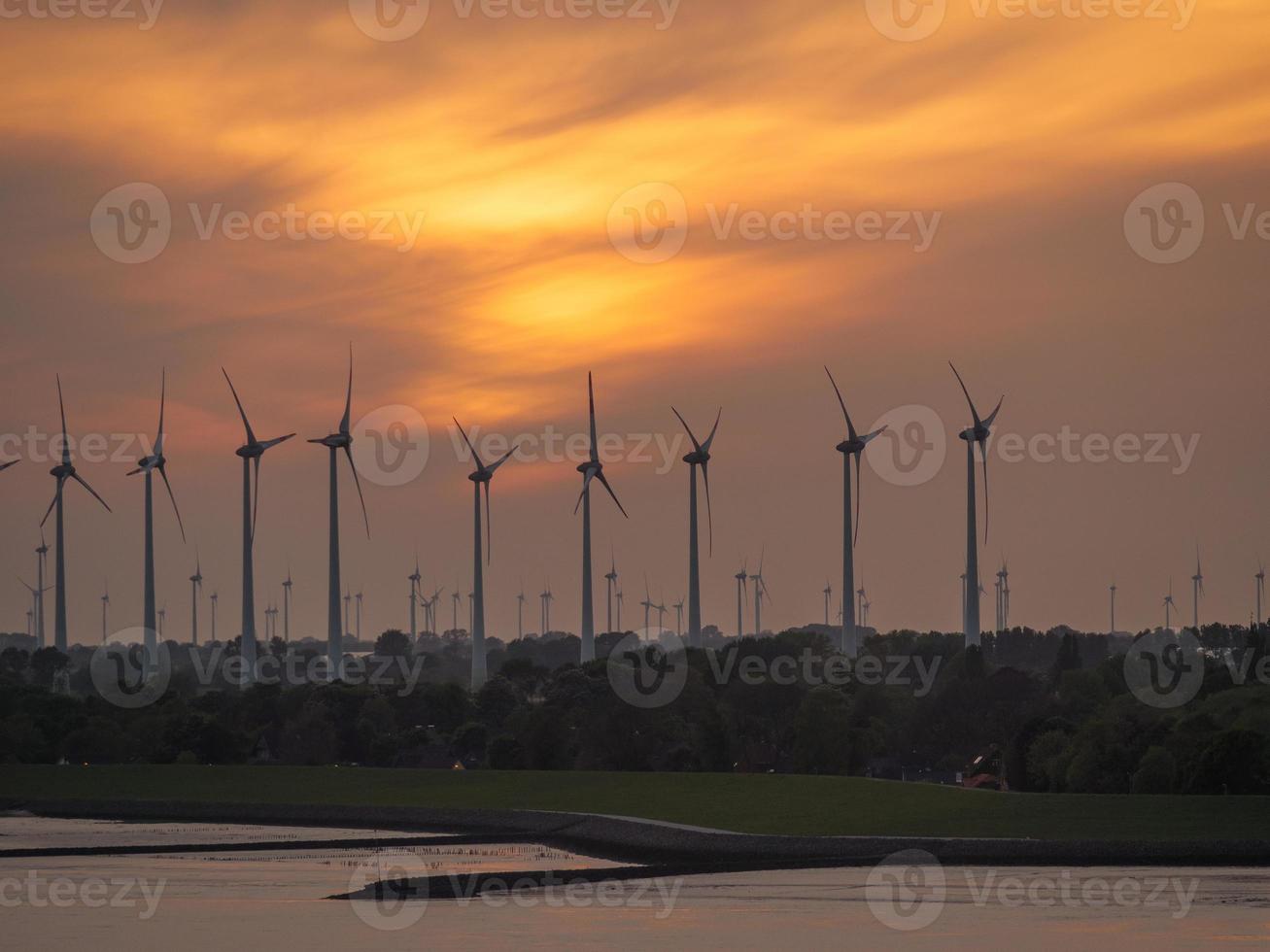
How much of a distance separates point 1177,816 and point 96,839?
6209cm

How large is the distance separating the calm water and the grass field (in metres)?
11.0

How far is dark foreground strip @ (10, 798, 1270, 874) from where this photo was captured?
102062 millimetres

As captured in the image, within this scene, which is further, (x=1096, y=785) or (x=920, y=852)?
(x=1096, y=785)

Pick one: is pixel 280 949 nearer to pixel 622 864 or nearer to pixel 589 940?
pixel 589 940

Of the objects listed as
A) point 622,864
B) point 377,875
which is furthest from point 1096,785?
point 377,875

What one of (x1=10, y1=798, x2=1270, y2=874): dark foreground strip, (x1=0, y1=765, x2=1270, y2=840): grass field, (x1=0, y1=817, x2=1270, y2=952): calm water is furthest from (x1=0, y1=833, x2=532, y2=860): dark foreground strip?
(x1=0, y1=765, x2=1270, y2=840): grass field

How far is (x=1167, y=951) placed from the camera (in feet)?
227

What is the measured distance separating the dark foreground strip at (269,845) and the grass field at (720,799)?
11.8 meters

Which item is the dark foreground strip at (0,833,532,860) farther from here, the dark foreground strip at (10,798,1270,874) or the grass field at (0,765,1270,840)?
the grass field at (0,765,1270,840)

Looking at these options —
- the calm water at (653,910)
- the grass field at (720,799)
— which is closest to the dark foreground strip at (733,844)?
the grass field at (720,799)

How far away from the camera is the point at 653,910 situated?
83438 millimetres

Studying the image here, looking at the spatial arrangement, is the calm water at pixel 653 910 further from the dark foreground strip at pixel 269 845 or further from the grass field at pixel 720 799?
the grass field at pixel 720 799

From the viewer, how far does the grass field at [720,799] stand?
108500mm

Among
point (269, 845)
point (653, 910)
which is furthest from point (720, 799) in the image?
point (653, 910)
